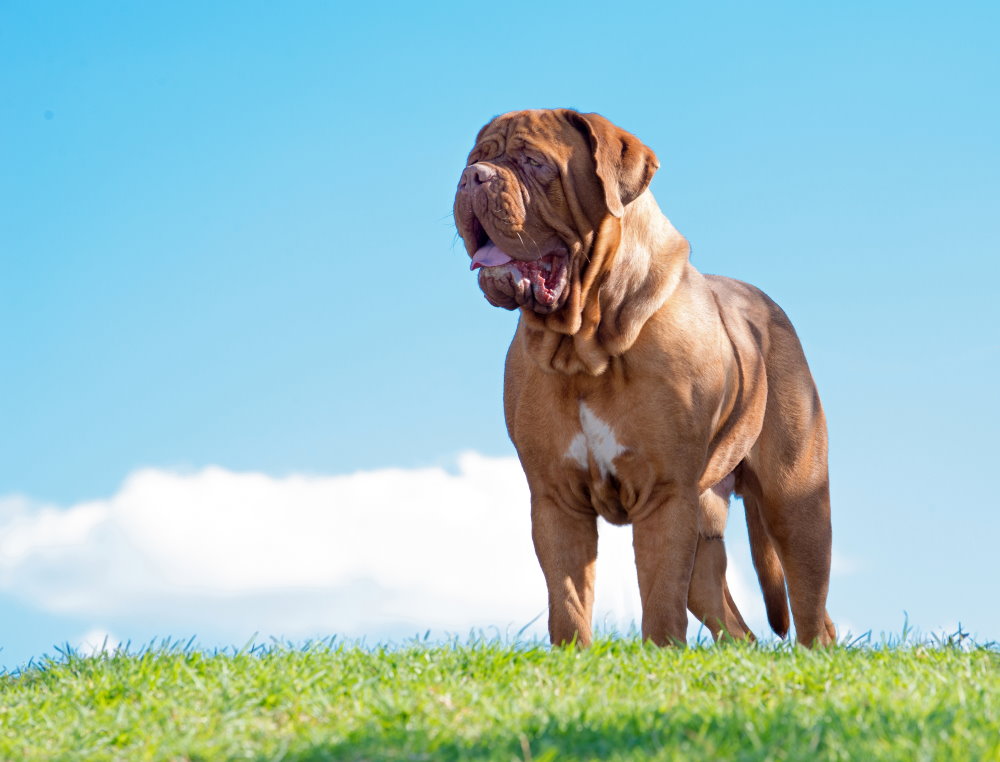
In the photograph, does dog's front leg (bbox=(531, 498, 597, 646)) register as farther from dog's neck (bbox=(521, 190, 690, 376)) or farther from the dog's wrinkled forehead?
the dog's wrinkled forehead

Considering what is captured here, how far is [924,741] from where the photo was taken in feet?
11.9

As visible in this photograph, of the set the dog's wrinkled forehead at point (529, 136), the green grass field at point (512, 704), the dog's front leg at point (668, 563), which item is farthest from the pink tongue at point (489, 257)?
the green grass field at point (512, 704)

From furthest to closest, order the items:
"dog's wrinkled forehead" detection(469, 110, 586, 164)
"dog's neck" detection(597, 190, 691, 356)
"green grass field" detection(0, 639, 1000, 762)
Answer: "dog's neck" detection(597, 190, 691, 356) → "dog's wrinkled forehead" detection(469, 110, 586, 164) → "green grass field" detection(0, 639, 1000, 762)

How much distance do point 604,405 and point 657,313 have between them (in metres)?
0.48

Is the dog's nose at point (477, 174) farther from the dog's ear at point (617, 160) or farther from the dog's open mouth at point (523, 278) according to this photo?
the dog's ear at point (617, 160)

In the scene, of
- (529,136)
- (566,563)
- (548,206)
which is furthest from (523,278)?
(566,563)

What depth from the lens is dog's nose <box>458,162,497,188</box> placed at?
207 inches

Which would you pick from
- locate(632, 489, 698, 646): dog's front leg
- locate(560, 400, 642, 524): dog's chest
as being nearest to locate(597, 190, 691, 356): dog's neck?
locate(560, 400, 642, 524): dog's chest

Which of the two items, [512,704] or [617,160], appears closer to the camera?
[512,704]

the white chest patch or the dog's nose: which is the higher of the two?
the dog's nose

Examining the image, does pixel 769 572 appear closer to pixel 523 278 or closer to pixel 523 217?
pixel 523 278

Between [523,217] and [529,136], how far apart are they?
1.28ft

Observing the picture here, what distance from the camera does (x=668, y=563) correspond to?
18.0ft

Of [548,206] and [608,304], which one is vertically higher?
[548,206]
